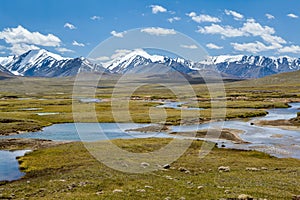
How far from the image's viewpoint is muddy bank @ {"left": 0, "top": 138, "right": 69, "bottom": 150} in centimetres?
5809

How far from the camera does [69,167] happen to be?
40.3 m

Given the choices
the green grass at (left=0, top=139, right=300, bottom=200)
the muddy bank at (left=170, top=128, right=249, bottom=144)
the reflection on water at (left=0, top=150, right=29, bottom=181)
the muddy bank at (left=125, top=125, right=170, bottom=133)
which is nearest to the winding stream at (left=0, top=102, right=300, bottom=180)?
the reflection on water at (left=0, top=150, right=29, bottom=181)

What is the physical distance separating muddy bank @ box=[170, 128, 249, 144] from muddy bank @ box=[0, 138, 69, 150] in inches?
1132

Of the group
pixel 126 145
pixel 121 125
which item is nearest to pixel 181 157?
pixel 126 145

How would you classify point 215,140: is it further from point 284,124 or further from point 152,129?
point 284,124

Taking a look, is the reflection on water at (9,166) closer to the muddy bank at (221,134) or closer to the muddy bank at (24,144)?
the muddy bank at (24,144)

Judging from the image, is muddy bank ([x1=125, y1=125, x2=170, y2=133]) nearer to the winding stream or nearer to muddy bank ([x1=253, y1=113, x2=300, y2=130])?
the winding stream

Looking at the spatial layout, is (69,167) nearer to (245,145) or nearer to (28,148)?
(28,148)

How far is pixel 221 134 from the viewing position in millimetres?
74750

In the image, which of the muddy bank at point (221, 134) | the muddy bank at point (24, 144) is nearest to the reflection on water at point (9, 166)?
the muddy bank at point (24, 144)

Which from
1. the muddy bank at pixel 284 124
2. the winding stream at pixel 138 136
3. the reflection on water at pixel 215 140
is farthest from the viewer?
the muddy bank at pixel 284 124

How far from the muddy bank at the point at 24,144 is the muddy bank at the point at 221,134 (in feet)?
94.4

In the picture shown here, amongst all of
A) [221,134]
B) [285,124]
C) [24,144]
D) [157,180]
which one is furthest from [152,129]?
[157,180]

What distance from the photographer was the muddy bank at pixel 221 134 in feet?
225
